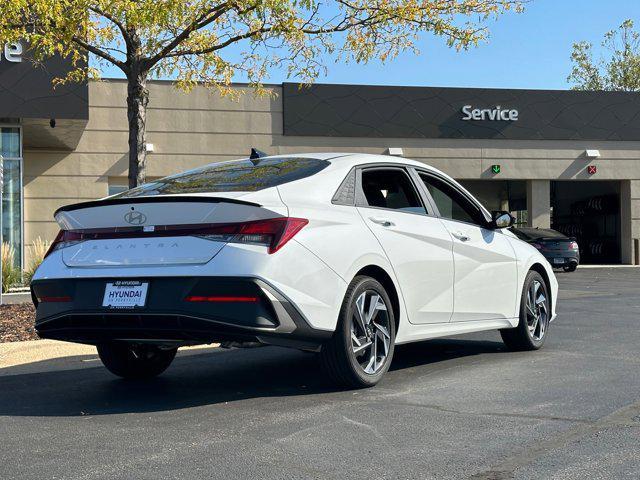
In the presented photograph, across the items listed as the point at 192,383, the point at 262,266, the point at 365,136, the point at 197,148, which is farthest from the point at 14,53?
the point at 262,266

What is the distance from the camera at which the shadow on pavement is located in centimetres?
577

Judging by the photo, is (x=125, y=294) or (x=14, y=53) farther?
(x=14, y=53)

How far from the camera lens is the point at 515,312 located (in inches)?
312

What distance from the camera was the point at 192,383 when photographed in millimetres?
6617

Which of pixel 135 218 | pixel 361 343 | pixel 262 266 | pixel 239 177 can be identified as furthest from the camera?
pixel 239 177

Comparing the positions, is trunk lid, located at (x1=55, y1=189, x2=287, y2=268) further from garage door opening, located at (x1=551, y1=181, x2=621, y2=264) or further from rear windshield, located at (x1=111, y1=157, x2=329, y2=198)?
garage door opening, located at (x1=551, y1=181, x2=621, y2=264)

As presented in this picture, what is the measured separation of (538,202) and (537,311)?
24.6 meters

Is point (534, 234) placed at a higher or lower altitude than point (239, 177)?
lower

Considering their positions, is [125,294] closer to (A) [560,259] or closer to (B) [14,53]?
(B) [14,53]

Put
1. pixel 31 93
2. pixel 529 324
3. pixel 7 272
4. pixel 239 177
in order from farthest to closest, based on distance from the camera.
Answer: pixel 31 93 < pixel 7 272 < pixel 529 324 < pixel 239 177

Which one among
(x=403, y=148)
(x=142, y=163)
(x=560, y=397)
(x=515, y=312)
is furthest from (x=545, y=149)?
(x=560, y=397)

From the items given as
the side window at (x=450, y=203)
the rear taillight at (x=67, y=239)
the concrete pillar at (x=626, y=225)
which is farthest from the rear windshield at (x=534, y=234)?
the rear taillight at (x=67, y=239)

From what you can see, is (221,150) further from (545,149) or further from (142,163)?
(142,163)

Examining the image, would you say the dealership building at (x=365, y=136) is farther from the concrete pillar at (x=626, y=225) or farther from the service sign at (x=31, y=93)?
the service sign at (x=31, y=93)
